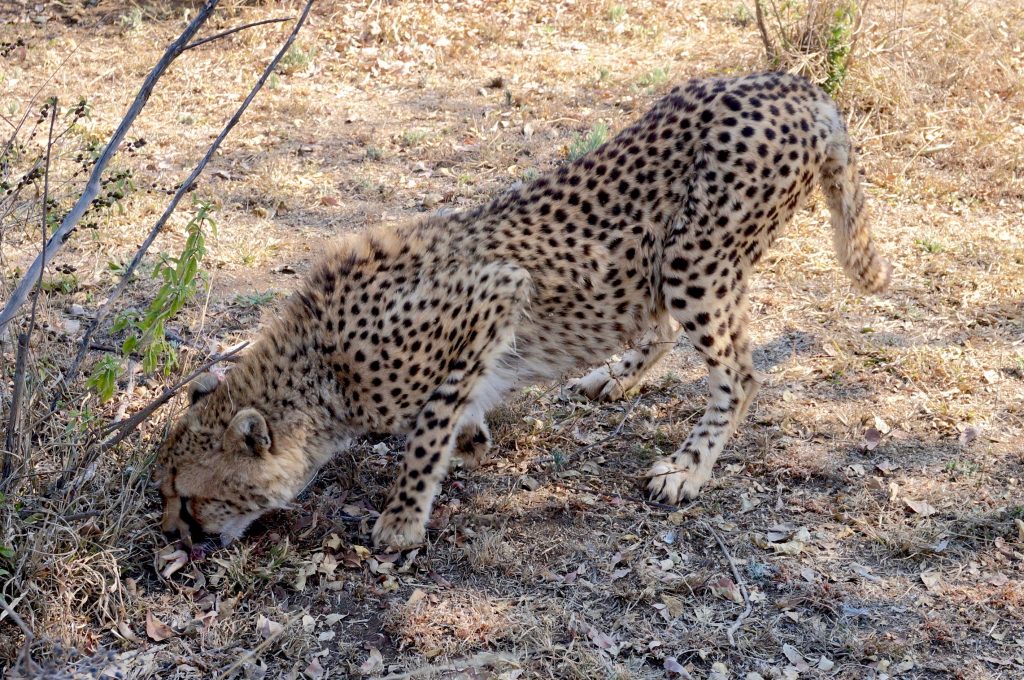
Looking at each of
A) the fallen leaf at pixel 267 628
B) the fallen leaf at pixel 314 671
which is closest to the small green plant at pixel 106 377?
the fallen leaf at pixel 267 628

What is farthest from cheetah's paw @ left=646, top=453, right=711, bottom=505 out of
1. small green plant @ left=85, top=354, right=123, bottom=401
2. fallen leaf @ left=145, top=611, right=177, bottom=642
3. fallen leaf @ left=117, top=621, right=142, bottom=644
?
small green plant @ left=85, top=354, right=123, bottom=401

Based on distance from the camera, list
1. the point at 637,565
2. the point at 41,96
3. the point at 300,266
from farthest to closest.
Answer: the point at 41,96, the point at 300,266, the point at 637,565

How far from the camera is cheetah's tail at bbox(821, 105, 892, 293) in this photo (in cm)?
455

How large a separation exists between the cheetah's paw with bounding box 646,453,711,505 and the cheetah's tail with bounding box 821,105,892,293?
47.5 inches

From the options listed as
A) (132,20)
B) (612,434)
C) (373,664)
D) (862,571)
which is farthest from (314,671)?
(132,20)

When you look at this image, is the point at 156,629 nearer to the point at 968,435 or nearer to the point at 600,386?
the point at 600,386

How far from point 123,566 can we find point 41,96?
5.50 m

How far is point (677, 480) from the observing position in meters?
4.42

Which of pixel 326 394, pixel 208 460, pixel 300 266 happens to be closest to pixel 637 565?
pixel 326 394

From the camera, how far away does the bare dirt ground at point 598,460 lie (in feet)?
11.9

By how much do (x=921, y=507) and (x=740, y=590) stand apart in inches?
36.7

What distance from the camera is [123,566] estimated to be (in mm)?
3770

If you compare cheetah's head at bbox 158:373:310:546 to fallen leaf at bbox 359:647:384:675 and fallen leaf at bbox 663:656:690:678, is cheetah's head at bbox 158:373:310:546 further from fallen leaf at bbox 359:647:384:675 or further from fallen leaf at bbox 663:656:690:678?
fallen leaf at bbox 663:656:690:678

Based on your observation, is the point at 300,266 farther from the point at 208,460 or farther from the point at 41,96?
the point at 41,96
